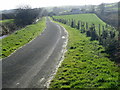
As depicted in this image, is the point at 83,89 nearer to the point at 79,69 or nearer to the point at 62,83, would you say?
the point at 62,83

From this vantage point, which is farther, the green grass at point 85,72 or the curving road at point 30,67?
the curving road at point 30,67

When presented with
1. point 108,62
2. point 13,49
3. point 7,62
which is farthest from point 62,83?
point 13,49

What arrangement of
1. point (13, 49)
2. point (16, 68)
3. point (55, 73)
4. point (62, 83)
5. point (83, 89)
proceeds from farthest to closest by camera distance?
point (13, 49) < point (16, 68) < point (55, 73) < point (62, 83) < point (83, 89)

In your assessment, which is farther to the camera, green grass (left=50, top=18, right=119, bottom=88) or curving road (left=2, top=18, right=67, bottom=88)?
curving road (left=2, top=18, right=67, bottom=88)

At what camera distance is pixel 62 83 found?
13664mm

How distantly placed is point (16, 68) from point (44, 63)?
2.93 m

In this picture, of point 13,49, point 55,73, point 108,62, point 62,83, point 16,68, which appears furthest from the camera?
point 13,49

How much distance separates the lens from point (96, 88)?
12617 mm

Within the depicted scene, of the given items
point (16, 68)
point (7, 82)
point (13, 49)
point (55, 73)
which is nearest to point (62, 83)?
point (55, 73)

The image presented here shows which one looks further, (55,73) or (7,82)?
(55,73)

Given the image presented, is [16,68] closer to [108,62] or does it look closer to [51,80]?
[51,80]

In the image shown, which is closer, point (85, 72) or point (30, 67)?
point (85, 72)

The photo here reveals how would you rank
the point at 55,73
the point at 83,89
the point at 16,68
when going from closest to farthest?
the point at 83,89, the point at 55,73, the point at 16,68

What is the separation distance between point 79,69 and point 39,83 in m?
4.33
